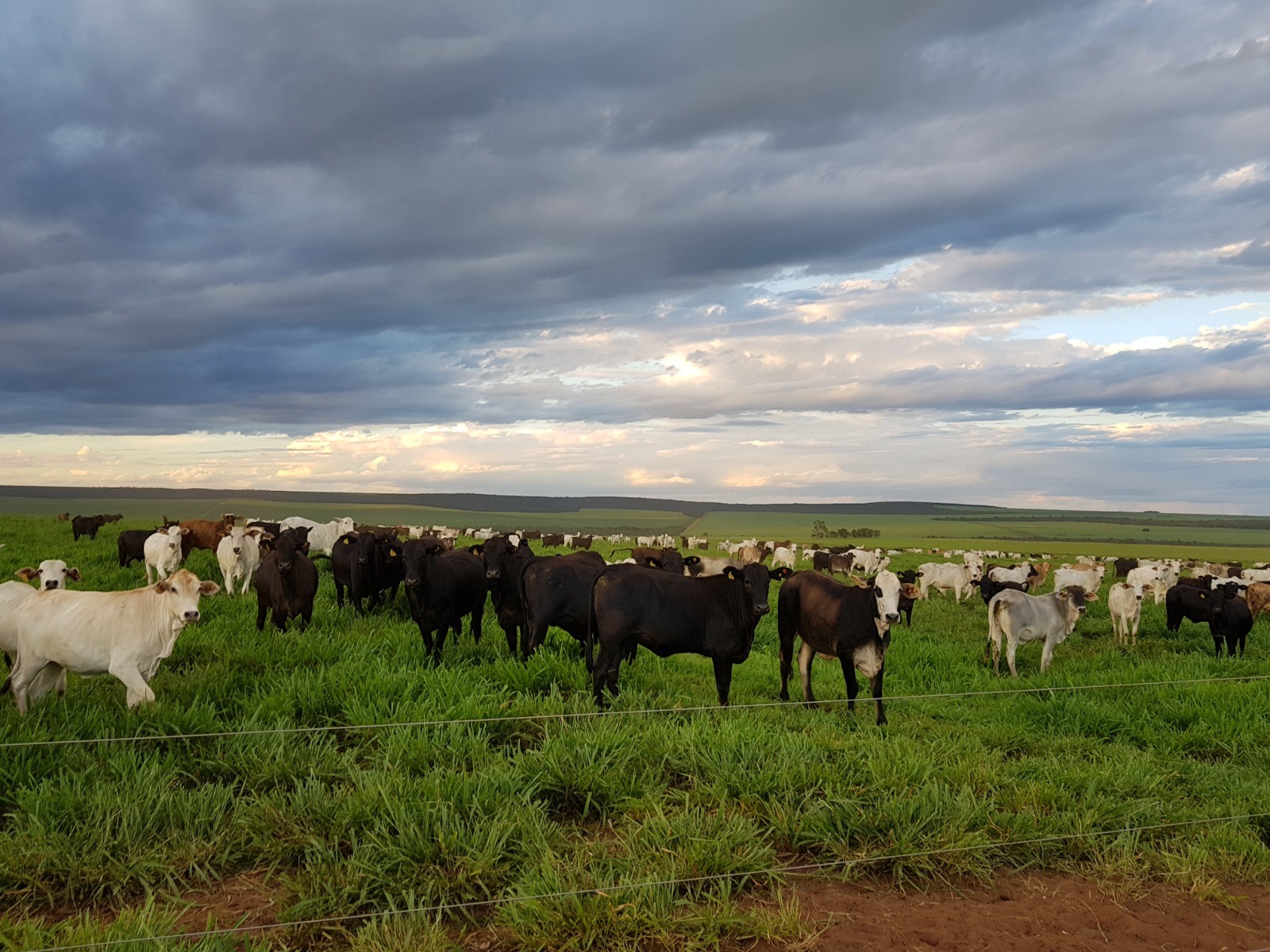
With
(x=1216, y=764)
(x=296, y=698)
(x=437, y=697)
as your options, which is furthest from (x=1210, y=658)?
(x=296, y=698)

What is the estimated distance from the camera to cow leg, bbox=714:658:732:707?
1023cm

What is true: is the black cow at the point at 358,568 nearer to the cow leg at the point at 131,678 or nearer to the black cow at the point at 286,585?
the black cow at the point at 286,585

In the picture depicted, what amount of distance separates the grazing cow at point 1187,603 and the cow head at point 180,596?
19.9 metres

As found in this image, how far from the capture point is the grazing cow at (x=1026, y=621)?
1548cm

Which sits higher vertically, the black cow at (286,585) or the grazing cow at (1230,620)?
the black cow at (286,585)

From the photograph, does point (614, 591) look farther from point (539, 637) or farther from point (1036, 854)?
point (1036, 854)

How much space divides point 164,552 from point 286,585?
8423 mm

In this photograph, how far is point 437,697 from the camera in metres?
8.83

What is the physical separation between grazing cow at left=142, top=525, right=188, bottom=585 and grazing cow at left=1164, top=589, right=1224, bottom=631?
24.1m

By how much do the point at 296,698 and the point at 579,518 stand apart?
535 feet

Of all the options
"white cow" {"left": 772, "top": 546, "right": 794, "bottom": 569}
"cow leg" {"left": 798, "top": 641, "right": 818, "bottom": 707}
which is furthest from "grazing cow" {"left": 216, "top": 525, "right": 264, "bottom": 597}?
"white cow" {"left": 772, "top": 546, "right": 794, "bottom": 569}

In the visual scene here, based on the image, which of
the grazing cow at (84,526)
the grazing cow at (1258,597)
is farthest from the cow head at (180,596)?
the grazing cow at (84,526)

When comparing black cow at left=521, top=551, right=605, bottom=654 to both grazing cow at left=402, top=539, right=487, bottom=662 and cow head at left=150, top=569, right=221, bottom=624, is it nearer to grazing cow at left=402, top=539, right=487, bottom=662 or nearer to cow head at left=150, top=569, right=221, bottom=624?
grazing cow at left=402, top=539, right=487, bottom=662

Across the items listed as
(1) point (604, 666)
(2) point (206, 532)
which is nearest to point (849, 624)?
(1) point (604, 666)
